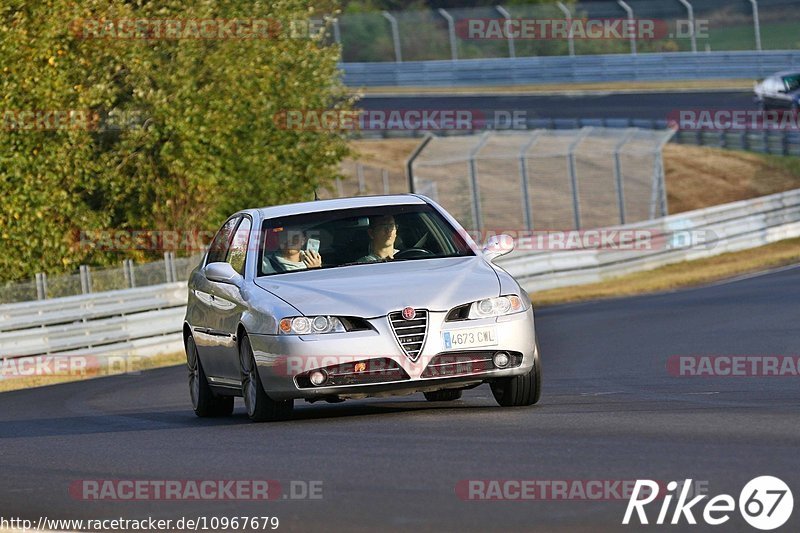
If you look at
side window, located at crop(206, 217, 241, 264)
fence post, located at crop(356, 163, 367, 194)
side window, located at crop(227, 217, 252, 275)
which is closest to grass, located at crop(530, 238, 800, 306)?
fence post, located at crop(356, 163, 367, 194)

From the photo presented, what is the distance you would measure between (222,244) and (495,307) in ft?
9.91

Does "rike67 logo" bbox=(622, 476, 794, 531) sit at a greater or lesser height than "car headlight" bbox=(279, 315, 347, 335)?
lesser

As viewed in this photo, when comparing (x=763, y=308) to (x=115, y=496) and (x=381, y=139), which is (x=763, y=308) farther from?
(x=381, y=139)

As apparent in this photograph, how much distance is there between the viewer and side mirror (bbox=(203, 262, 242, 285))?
11680 millimetres

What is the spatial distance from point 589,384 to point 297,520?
21.8 ft

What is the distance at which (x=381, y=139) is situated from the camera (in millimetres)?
55594

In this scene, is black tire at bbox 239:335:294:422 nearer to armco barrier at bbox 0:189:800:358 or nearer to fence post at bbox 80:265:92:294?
armco barrier at bbox 0:189:800:358

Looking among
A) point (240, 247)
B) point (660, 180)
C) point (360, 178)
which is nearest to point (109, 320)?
point (240, 247)

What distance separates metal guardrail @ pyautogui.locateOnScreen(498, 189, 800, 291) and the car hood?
1718cm

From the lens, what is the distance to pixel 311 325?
420 inches

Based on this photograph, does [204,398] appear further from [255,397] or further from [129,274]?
[129,274]

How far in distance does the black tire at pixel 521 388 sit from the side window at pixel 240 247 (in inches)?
79.5

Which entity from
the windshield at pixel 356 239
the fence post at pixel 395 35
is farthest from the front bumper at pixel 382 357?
the fence post at pixel 395 35

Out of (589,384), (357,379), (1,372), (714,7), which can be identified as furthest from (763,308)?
(714,7)
